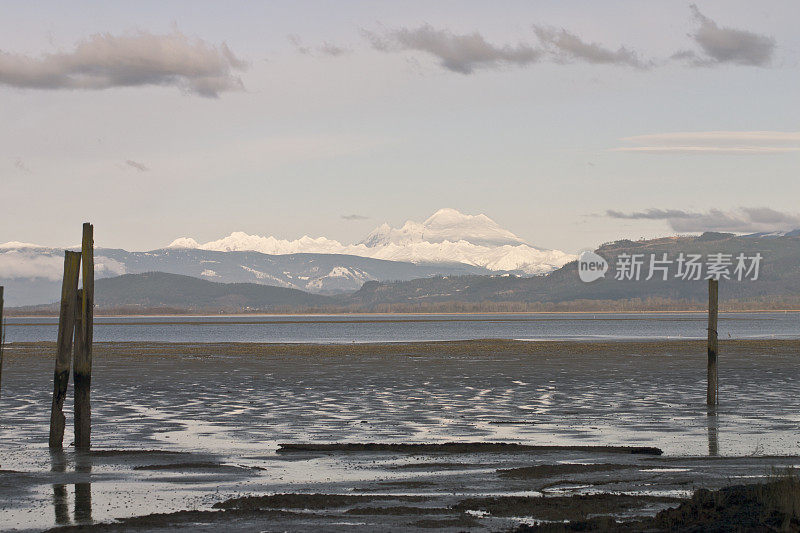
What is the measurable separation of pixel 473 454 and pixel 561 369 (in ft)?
113

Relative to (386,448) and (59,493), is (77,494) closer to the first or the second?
(59,493)

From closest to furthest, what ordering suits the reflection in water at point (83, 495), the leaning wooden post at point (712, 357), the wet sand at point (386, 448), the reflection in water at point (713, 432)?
the reflection in water at point (83, 495), the wet sand at point (386, 448), the reflection in water at point (713, 432), the leaning wooden post at point (712, 357)

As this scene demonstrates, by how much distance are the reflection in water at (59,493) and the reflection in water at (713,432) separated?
14.0 m

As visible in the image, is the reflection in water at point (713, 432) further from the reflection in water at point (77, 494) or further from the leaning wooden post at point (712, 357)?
the reflection in water at point (77, 494)

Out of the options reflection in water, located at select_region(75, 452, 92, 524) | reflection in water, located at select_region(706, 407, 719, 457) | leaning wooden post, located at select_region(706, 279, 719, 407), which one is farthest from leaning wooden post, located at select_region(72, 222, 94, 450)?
leaning wooden post, located at select_region(706, 279, 719, 407)

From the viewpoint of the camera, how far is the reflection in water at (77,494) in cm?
1741

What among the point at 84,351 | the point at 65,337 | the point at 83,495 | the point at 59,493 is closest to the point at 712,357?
the point at 84,351

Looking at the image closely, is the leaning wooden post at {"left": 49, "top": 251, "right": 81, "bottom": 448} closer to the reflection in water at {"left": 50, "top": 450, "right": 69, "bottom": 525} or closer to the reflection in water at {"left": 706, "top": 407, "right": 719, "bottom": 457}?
the reflection in water at {"left": 50, "top": 450, "right": 69, "bottom": 525}

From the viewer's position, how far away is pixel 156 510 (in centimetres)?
1795

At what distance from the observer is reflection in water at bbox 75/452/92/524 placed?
17.4 m

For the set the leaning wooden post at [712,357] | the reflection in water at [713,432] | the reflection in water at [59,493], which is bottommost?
the reflection in water at [59,493]

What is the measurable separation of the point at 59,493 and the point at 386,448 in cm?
836

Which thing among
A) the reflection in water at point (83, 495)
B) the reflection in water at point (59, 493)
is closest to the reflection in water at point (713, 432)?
the reflection in water at point (83, 495)

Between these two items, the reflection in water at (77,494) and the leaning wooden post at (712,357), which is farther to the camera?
the leaning wooden post at (712,357)
